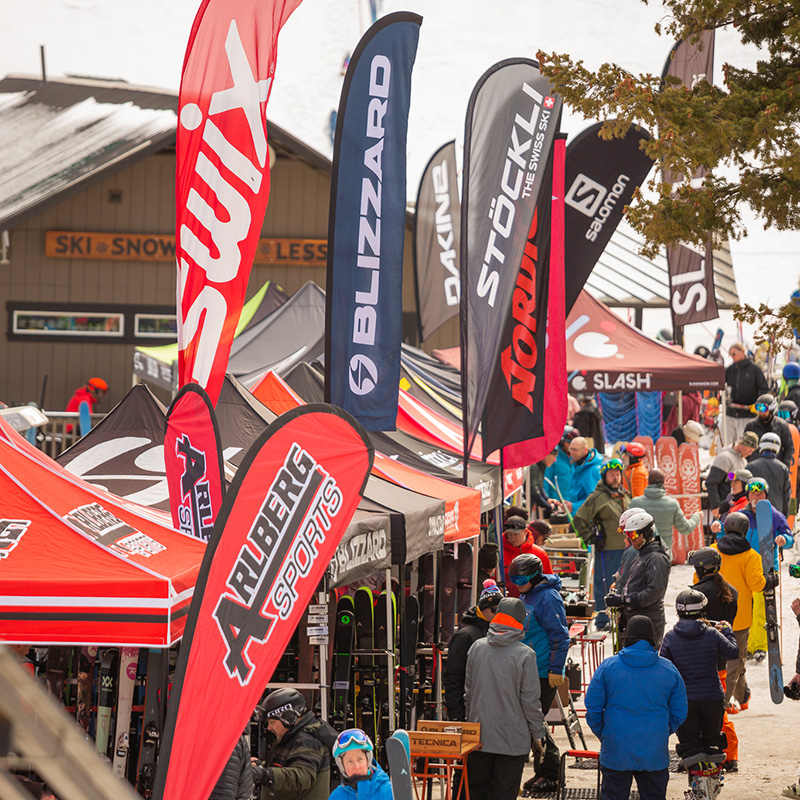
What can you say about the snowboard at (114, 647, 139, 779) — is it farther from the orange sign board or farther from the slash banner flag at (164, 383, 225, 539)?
the orange sign board

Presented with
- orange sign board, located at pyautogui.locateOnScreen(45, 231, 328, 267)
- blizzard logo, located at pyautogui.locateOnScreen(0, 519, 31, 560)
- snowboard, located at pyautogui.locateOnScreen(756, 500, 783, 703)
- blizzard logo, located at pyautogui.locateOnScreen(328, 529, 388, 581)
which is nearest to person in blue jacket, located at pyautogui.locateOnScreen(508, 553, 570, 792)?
blizzard logo, located at pyautogui.locateOnScreen(328, 529, 388, 581)

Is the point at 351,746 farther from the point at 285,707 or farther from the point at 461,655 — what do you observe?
the point at 461,655

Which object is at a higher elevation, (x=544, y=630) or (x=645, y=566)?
(x=645, y=566)

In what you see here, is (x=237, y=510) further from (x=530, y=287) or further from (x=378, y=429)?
(x=530, y=287)

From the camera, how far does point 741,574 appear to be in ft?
34.6

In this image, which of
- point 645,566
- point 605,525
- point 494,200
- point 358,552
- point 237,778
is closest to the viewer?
point 237,778

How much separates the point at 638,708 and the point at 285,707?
2.17 meters

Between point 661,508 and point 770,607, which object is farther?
point 661,508

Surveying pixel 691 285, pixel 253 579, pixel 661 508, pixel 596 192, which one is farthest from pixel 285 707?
pixel 691 285

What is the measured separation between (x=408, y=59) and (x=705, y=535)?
11.3 metres

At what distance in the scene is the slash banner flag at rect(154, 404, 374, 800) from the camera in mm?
3977

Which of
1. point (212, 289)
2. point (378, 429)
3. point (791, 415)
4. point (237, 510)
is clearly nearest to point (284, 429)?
point (237, 510)

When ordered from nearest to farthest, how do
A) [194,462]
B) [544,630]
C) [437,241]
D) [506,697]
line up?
[194,462], [506,697], [544,630], [437,241]

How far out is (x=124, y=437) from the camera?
27.8 feet
